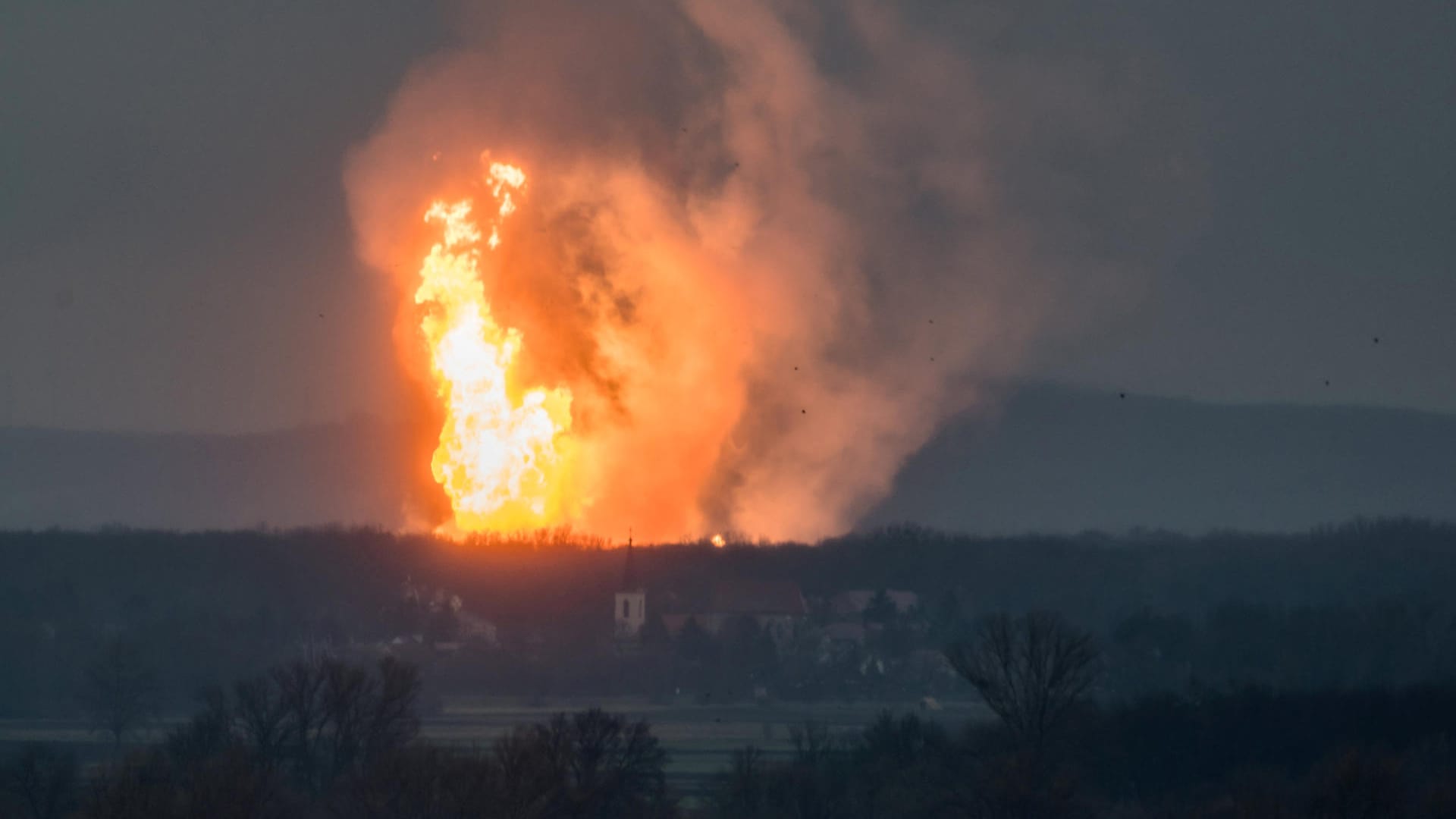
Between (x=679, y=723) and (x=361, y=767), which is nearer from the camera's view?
(x=361, y=767)

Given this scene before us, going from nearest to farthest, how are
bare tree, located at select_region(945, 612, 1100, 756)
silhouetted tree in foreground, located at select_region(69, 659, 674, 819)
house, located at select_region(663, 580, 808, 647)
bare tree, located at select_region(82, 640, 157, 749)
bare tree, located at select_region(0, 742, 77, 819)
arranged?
silhouetted tree in foreground, located at select_region(69, 659, 674, 819), bare tree, located at select_region(0, 742, 77, 819), bare tree, located at select_region(945, 612, 1100, 756), bare tree, located at select_region(82, 640, 157, 749), house, located at select_region(663, 580, 808, 647)

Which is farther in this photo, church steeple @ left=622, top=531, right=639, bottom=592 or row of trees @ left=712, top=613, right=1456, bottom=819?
church steeple @ left=622, top=531, right=639, bottom=592

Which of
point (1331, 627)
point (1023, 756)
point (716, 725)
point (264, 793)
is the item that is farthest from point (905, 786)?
point (1331, 627)

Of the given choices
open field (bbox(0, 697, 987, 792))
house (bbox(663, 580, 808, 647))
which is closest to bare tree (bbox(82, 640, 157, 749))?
open field (bbox(0, 697, 987, 792))

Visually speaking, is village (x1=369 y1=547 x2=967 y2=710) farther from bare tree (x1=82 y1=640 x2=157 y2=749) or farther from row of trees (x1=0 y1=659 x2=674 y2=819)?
row of trees (x1=0 y1=659 x2=674 y2=819)

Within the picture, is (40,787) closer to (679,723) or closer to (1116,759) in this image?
(1116,759)

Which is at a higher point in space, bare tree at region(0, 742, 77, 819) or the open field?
the open field

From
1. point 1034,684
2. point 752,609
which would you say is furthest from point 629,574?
point 1034,684

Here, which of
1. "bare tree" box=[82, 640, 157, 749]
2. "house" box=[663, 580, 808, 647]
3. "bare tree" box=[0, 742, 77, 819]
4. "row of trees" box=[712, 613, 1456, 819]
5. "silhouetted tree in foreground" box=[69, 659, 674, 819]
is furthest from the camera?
"house" box=[663, 580, 808, 647]

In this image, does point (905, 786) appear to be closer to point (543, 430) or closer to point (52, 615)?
point (543, 430)
